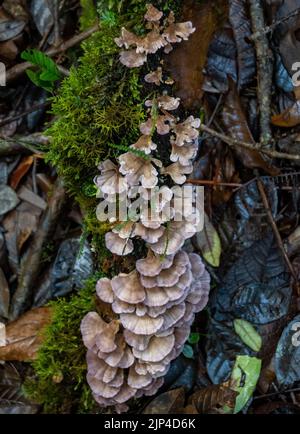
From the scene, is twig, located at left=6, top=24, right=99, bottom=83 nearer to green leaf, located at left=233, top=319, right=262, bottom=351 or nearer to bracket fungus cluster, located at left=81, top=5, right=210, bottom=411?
bracket fungus cluster, located at left=81, top=5, right=210, bottom=411

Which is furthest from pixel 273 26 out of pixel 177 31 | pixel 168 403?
pixel 168 403

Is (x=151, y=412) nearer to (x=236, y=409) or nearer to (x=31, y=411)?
(x=236, y=409)

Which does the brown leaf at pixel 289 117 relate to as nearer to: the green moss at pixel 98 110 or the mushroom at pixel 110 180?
the green moss at pixel 98 110

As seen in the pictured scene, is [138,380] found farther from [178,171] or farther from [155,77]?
[155,77]

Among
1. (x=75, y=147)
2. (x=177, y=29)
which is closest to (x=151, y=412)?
(x=75, y=147)

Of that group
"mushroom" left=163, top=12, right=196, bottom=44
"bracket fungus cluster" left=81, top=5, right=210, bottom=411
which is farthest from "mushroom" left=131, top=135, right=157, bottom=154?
"mushroom" left=163, top=12, right=196, bottom=44
